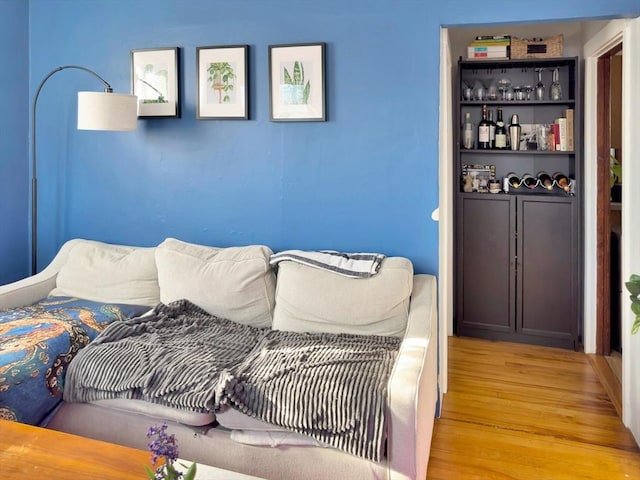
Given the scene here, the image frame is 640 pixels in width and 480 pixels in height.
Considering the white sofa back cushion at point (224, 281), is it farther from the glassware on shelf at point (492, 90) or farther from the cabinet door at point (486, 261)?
the glassware on shelf at point (492, 90)

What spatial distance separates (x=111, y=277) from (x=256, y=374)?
4.30 ft

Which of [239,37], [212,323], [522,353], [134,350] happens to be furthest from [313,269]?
[522,353]

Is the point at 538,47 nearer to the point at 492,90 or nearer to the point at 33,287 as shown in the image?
the point at 492,90

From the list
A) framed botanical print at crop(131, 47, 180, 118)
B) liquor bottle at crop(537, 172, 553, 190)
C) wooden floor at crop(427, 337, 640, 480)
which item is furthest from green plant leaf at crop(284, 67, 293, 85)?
liquor bottle at crop(537, 172, 553, 190)

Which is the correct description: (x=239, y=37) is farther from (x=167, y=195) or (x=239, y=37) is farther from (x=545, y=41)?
(x=545, y=41)

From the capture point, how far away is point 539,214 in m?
3.72

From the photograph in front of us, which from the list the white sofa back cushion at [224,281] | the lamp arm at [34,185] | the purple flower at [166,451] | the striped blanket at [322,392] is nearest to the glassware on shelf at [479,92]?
the white sofa back cushion at [224,281]

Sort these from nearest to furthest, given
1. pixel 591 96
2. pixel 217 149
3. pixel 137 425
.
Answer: pixel 137 425, pixel 217 149, pixel 591 96

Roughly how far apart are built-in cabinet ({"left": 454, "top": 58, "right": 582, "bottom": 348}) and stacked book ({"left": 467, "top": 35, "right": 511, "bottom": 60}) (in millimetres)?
47

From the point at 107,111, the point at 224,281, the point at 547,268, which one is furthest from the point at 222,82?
the point at 547,268

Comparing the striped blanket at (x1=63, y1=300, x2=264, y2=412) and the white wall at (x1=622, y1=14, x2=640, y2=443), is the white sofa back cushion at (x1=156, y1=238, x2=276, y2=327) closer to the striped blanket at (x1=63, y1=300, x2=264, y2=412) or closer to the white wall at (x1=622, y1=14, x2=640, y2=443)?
the striped blanket at (x1=63, y1=300, x2=264, y2=412)

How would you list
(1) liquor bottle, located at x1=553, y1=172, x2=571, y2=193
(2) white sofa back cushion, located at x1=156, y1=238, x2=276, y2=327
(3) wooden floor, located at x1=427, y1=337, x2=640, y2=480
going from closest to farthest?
(3) wooden floor, located at x1=427, y1=337, x2=640, y2=480
(2) white sofa back cushion, located at x1=156, y1=238, x2=276, y2=327
(1) liquor bottle, located at x1=553, y1=172, x2=571, y2=193

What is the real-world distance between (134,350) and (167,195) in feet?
3.86

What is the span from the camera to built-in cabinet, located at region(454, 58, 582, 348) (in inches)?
145
